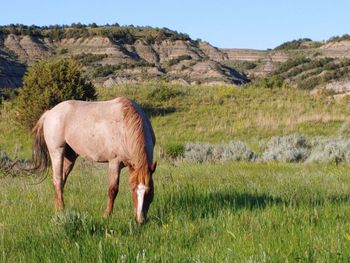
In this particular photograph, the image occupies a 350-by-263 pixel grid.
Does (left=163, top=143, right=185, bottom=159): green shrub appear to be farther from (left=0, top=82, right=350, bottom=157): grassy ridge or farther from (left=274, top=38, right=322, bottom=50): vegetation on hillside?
(left=274, top=38, right=322, bottom=50): vegetation on hillside

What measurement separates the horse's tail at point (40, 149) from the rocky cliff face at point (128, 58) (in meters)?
59.2

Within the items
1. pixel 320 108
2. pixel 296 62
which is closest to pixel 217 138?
pixel 320 108

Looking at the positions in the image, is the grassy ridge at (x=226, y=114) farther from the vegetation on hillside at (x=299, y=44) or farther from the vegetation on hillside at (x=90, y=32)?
the vegetation on hillside at (x=299, y=44)

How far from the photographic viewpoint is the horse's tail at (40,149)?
775cm

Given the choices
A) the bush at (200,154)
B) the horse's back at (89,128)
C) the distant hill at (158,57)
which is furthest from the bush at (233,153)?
the distant hill at (158,57)

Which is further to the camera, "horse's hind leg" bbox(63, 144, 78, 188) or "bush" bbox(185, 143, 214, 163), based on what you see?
"bush" bbox(185, 143, 214, 163)

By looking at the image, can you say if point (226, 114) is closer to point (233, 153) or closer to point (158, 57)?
point (233, 153)

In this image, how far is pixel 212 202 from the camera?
6207mm

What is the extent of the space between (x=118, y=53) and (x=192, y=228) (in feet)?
344

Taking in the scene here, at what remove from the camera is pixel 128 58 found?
103250 millimetres

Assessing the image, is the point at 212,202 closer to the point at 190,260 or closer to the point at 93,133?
the point at 93,133

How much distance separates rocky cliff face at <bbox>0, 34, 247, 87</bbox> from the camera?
76750mm

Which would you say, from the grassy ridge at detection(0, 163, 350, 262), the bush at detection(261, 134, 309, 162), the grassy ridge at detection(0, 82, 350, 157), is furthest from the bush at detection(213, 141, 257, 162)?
the grassy ridge at detection(0, 163, 350, 262)

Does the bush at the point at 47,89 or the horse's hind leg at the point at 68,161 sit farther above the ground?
the bush at the point at 47,89
